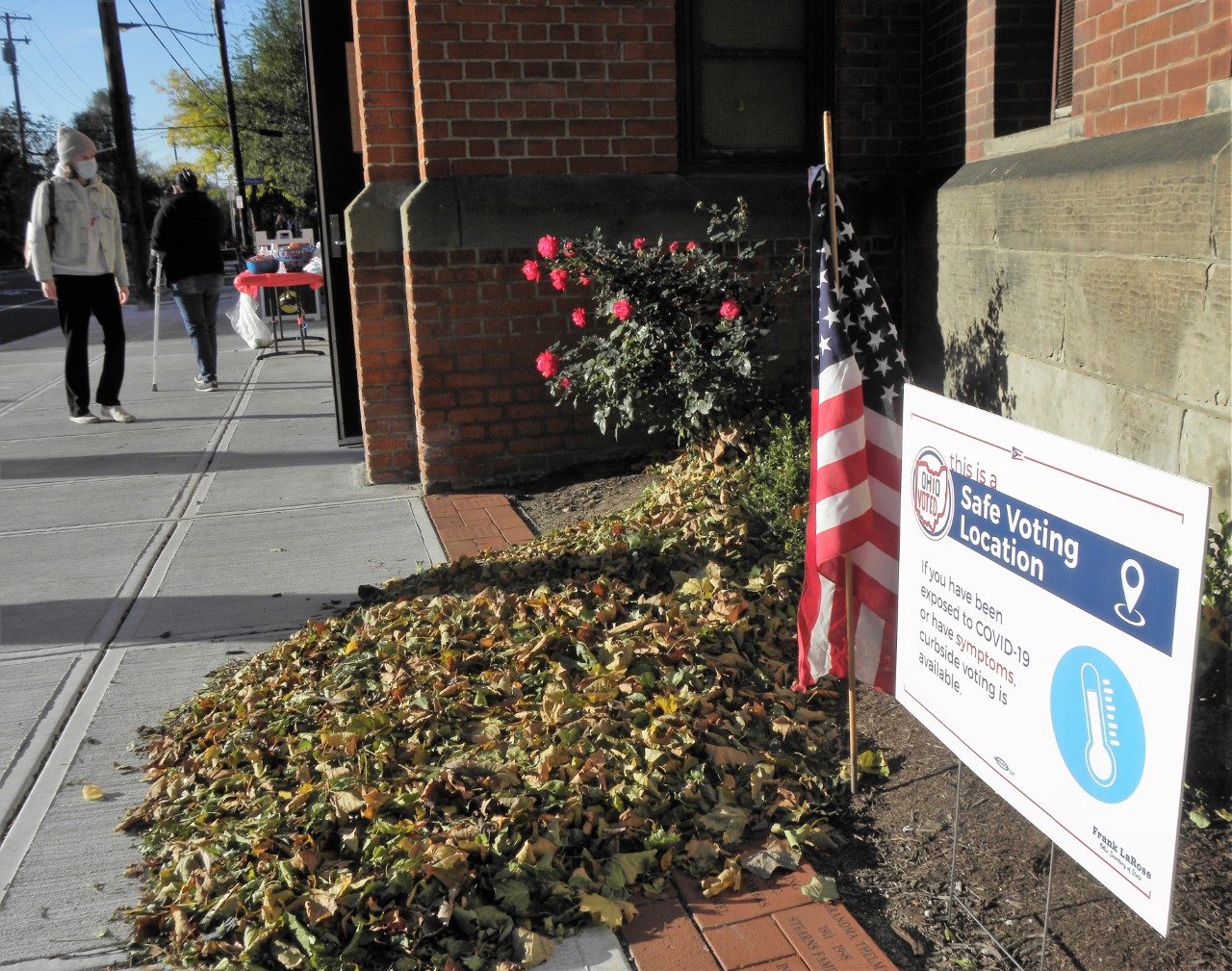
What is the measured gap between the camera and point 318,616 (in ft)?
16.3

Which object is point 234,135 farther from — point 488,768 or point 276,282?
point 488,768

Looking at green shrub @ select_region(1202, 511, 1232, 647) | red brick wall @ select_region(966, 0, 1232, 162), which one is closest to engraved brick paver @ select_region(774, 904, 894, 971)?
green shrub @ select_region(1202, 511, 1232, 647)

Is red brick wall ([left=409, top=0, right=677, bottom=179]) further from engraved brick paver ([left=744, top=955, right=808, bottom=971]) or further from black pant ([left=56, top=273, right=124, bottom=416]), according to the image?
engraved brick paver ([left=744, top=955, right=808, bottom=971])

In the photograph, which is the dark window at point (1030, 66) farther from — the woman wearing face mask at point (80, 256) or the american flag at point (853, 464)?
the woman wearing face mask at point (80, 256)

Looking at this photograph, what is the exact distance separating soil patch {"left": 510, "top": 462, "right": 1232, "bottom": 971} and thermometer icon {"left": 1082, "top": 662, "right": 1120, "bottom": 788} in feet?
1.26

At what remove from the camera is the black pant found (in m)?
9.03

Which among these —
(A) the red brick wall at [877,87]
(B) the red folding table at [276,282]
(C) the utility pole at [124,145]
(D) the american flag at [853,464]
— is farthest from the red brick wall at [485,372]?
(C) the utility pole at [124,145]

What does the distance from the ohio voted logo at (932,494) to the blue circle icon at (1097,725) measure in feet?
1.78

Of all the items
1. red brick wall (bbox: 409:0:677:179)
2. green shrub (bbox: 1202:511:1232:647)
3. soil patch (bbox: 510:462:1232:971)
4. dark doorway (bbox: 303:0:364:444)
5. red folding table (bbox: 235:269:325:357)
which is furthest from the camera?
red folding table (bbox: 235:269:325:357)

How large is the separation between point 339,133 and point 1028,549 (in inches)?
254

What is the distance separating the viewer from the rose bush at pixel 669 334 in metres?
5.66

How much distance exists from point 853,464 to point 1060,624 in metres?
0.99

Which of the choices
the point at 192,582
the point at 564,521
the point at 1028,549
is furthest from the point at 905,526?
the point at 192,582

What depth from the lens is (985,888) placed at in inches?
114
